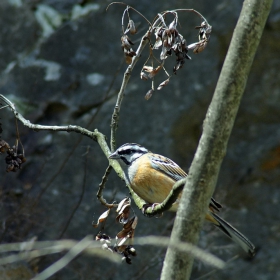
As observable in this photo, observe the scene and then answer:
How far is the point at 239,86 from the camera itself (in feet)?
7.07

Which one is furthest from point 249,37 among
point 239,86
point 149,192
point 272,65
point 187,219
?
point 272,65

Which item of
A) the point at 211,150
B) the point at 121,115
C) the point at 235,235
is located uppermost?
the point at 211,150

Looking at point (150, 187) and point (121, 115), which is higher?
point (150, 187)

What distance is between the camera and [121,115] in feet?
22.4

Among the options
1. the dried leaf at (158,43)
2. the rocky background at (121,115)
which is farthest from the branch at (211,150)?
the rocky background at (121,115)

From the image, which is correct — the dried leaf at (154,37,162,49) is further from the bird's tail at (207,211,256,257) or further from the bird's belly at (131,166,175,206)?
the bird's tail at (207,211,256,257)

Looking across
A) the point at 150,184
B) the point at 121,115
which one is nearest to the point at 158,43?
the point at 150,184

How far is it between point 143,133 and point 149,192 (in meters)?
2.68

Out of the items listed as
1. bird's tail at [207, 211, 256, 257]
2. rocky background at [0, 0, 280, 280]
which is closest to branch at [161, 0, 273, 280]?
bird's tail at [207, 211, 256, 257]

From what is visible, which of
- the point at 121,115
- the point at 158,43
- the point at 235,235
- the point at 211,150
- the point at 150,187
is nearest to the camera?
the point at 211,150

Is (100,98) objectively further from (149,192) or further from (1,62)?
(149,192)

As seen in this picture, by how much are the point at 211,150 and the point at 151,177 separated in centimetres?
221

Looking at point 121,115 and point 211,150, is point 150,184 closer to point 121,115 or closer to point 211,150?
point 211,150

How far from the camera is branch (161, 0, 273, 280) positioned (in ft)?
6.76
